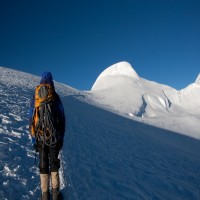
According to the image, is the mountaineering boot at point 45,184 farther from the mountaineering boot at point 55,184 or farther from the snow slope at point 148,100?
the snow slope at point 148,100

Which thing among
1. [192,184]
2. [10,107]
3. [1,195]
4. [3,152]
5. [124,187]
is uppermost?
[10,107]

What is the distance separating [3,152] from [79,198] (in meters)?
1.95

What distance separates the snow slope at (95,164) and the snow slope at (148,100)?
1034 cm

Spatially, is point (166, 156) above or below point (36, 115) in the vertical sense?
below

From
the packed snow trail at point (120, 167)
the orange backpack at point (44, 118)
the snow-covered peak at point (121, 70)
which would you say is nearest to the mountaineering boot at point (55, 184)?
the orange backpack at point (44, 118)

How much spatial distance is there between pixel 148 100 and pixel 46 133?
42.0 meters

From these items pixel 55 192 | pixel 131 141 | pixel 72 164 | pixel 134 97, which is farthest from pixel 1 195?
pixel 134 97

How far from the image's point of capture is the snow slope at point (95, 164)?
5.48m

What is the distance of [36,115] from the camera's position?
4.32 metres

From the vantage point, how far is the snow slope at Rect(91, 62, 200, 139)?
25719 millimetres

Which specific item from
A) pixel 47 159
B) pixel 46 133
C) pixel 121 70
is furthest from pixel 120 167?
pixel 121 70

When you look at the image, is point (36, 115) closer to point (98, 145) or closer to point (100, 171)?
point (100, 171)

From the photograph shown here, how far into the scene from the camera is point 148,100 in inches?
1789

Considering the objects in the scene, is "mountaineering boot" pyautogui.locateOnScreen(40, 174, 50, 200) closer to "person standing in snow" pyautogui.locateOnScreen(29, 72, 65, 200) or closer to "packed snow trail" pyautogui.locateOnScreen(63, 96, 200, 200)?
"person standing in snow" pyautogui.locateOnScreen(29, 72, 65, 200)
